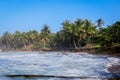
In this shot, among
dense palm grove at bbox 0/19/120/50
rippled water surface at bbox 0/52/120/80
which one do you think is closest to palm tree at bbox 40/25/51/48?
dense palm grove at bbox 0/19/120/50

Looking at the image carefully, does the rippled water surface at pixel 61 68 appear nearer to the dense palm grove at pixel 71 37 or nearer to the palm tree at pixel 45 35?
the dense palm grove at pixel 71 37

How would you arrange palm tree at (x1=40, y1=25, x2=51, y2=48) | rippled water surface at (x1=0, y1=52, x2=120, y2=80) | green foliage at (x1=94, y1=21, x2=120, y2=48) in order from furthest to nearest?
palm tree at (x1=40, y1=25, x2=51, y2=48) < green foliage at (x1=94, y1=21, x2=120, y2=48) < rippled water surface at (x1=0, y1=52, x2=120, y2=80)

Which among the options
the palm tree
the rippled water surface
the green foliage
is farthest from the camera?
the palm tree

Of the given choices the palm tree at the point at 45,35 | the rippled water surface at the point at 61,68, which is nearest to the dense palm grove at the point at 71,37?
the palm tree at the point at 45,35

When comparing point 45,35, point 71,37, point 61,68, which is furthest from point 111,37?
point 45,35

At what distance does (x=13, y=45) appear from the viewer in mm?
107062

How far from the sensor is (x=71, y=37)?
72.4m

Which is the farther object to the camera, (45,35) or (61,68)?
(45,35)

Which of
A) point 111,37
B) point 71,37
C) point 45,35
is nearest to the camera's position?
point 111,37

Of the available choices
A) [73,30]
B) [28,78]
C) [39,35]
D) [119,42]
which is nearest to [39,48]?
[39,35]

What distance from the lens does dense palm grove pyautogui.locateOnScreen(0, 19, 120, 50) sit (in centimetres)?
5219

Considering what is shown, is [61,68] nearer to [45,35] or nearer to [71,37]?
[71,37]

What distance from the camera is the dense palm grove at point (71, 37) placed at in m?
52.2

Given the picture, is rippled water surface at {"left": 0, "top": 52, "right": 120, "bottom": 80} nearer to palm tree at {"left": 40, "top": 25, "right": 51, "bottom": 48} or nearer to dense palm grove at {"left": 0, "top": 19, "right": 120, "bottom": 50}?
dense palm grove at {"left": 0, "top": 19, "right": 120, "bottom": 50}
